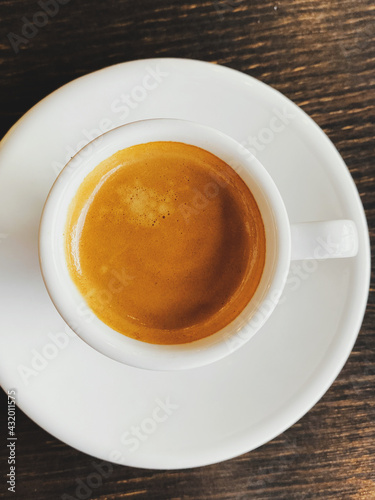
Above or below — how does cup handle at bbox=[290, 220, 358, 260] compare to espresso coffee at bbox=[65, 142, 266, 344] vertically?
below

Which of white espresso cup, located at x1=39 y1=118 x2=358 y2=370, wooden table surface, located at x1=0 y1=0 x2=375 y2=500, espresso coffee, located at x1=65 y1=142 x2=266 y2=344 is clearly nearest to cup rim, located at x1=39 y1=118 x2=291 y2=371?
white espresso cup, located at x1=39 y1=118 x2=358 y2=370

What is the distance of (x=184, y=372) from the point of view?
1.08 meters

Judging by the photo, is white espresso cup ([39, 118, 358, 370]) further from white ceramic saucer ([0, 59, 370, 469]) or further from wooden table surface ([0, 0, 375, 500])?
wooden table surface ([0, 0, 375, 500])

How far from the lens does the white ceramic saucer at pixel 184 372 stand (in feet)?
3.39

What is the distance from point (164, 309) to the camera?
42.6 inches

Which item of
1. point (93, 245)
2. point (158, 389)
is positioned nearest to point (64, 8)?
point (93, 245)

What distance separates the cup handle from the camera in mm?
868

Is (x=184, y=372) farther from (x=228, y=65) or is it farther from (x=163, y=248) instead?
(x=228, y=65)

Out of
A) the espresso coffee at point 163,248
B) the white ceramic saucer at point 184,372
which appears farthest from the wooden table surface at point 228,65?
the espresso coffee at point 163,248

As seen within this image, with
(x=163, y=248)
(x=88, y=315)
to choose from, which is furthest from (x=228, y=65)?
(x=88, y=315)

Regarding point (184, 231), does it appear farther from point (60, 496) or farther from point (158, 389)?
point (60, 496)

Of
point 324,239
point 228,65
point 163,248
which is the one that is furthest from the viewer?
point 228,65

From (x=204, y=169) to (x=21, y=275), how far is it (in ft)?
1.39

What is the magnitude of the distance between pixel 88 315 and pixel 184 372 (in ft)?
0.88
